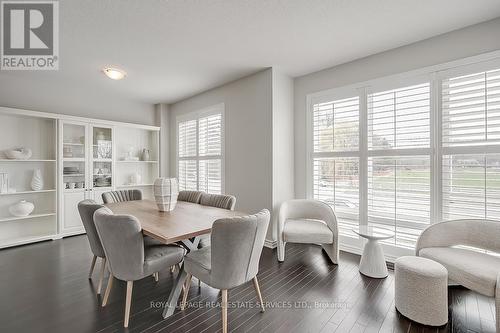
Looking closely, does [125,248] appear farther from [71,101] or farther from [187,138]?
[71,101]

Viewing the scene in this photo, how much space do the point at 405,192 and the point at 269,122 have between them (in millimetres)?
2023

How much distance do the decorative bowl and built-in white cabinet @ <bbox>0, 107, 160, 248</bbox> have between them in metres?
0.07

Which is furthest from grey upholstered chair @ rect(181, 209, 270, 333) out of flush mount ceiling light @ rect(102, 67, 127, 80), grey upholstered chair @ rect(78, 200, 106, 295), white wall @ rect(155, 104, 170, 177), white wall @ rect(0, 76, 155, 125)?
white wall @ rect(0, 76, 155, 125)

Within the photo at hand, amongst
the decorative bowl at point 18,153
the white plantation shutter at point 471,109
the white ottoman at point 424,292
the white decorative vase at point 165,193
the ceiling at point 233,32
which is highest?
the ceiling at point 233,32

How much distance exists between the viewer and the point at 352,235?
335cm

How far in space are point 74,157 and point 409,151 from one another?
211 inches

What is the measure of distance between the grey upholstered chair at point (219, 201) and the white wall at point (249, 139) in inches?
32.6

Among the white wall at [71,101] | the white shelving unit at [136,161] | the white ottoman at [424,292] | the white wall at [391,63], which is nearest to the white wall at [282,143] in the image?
the white wall at [391,63]

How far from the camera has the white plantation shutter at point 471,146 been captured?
2328 millimetres

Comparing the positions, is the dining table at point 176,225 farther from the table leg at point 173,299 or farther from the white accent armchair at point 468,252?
the white accent armchair at point 468,252

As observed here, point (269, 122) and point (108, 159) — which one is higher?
point (269, 122)

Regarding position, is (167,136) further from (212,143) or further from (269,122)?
(269,122)

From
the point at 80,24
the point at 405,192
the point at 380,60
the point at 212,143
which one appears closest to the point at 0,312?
the point at 80,24

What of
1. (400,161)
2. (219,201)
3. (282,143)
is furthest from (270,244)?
(400,161)
